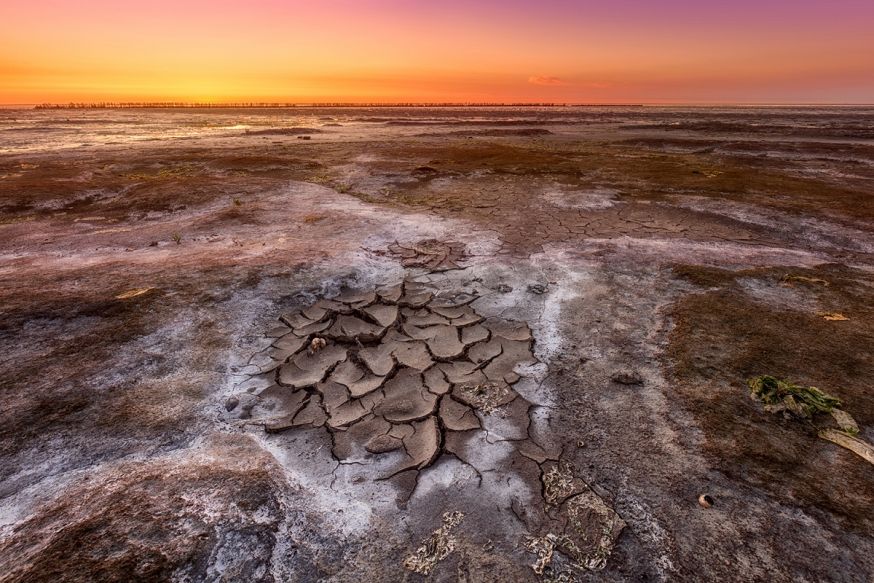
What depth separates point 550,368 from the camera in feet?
13.2

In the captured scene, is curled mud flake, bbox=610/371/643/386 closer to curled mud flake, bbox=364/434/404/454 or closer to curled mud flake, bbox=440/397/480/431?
curled mud flake, bbox=440/397/480/431

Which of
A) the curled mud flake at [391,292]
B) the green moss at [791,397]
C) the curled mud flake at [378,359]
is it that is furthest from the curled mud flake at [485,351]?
the green moss at [791,397]

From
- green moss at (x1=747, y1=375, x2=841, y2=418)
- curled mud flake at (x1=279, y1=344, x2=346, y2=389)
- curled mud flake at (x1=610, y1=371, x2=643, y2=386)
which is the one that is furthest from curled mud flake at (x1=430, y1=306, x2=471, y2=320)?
green moss at (x1=747, y1=375, x2=841, y2=418)

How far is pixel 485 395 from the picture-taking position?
368 centimetres

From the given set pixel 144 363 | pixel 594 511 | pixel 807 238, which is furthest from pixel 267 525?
pixel 807 238

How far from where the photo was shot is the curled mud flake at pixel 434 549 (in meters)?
2.27

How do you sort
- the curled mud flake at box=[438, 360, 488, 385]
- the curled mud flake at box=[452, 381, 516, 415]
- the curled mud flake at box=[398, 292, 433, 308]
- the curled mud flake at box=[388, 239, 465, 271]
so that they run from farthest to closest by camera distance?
1. the curled mud flake at box=[388, 239, 465, 271]
2. the curled mud flake at box=[398, 292, 433, 308]
3. the curled mud flake at box=[438, 360, 488, 385]
4. the curled mud flake at box=[452, 381, 516, 415]

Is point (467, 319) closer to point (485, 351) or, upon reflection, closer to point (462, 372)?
point (485, 351)

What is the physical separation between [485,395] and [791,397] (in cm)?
244

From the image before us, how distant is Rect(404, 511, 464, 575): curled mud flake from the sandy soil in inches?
0.5

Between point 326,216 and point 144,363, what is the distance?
238 inches

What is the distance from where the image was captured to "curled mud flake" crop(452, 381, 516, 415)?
355cm

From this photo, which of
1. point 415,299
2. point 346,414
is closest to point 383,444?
point 346,414

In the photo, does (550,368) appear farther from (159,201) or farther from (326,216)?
(159,201)
